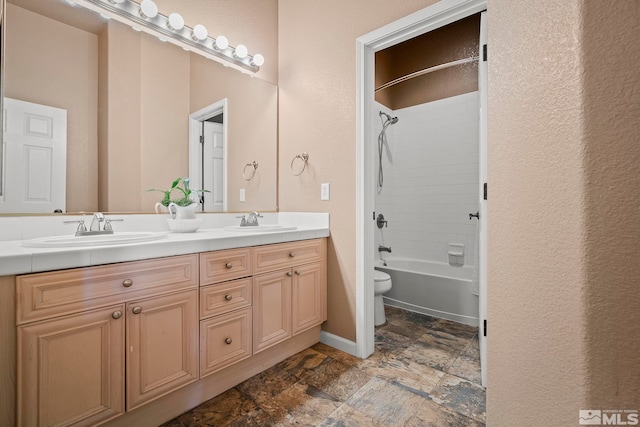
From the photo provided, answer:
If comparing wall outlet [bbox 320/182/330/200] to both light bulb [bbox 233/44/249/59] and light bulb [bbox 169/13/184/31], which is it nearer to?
light bulb [bbox 233/44/249/59]

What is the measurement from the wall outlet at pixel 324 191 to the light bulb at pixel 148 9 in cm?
142

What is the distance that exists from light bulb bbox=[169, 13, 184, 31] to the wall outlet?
4.34 ft

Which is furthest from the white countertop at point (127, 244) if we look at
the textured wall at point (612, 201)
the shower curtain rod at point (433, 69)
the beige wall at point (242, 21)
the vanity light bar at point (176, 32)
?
the shower curtain rod at point (433, 69)

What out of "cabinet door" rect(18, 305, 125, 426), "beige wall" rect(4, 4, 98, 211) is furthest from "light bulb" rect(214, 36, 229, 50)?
"cabinet door" rect(18, 305, 125, 426)

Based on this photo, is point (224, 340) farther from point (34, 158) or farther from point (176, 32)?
point (176, 32)

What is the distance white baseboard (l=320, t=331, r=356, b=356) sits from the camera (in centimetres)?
198

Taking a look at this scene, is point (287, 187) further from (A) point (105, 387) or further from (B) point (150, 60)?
(A) point (105, 387)

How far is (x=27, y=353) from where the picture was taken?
935mm

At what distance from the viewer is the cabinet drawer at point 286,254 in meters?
1.66

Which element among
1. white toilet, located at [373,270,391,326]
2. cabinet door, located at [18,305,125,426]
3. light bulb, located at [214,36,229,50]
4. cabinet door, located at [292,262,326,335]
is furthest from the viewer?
white toilet, located at [373,270,391,326]

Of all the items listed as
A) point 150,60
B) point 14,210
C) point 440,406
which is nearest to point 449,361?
point 440,406

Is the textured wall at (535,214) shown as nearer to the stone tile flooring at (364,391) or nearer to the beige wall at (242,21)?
the stone tile flooring at (364,391)

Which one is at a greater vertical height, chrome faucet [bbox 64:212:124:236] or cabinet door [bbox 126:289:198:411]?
chrome faucet [bbox 64:212:124:236]

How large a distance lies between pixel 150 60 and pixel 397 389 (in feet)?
7.66
